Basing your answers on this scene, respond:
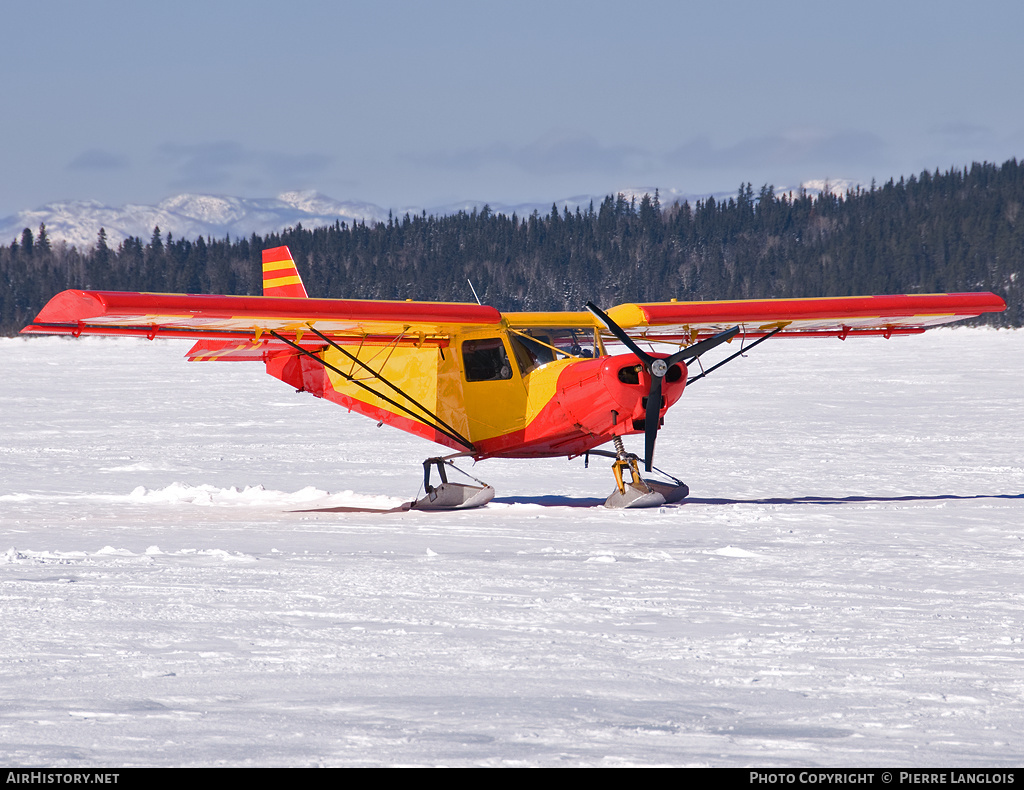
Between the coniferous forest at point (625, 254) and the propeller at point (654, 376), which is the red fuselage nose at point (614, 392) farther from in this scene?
the coniferous forest at point (625, 254)

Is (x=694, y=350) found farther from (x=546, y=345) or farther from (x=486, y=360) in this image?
(x=486, y=360)

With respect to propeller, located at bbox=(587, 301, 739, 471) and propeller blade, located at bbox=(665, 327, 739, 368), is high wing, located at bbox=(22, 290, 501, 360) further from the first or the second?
propeller blade, located at bbox=(665, 327, 739, 368)

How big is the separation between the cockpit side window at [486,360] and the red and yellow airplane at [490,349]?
0.01 meters

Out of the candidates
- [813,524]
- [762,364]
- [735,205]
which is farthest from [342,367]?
[735,205]

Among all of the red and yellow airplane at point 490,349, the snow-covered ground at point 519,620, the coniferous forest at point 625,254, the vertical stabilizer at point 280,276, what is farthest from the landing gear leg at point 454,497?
the coniferous forest at point 625,254

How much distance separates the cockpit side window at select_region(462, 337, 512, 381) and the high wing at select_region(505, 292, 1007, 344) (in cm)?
32

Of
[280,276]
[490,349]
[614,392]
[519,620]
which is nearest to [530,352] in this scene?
[490,349]

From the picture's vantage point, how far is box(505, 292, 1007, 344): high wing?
1173 centimetres

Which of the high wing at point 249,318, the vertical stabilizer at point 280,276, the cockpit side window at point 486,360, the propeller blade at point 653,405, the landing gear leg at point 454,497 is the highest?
the vertical stabilizer at point 280,276

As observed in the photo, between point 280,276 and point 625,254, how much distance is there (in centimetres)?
12544

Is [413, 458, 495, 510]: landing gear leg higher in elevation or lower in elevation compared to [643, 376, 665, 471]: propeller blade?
lower

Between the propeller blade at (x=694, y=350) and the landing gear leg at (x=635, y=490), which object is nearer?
the propeller blade at (x=694, y=350)

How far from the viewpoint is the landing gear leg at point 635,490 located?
35.5 ft

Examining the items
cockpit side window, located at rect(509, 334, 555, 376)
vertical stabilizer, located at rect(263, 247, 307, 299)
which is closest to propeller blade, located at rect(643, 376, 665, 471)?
cockpit side window, located at rect(509, 334, 555, 376)
